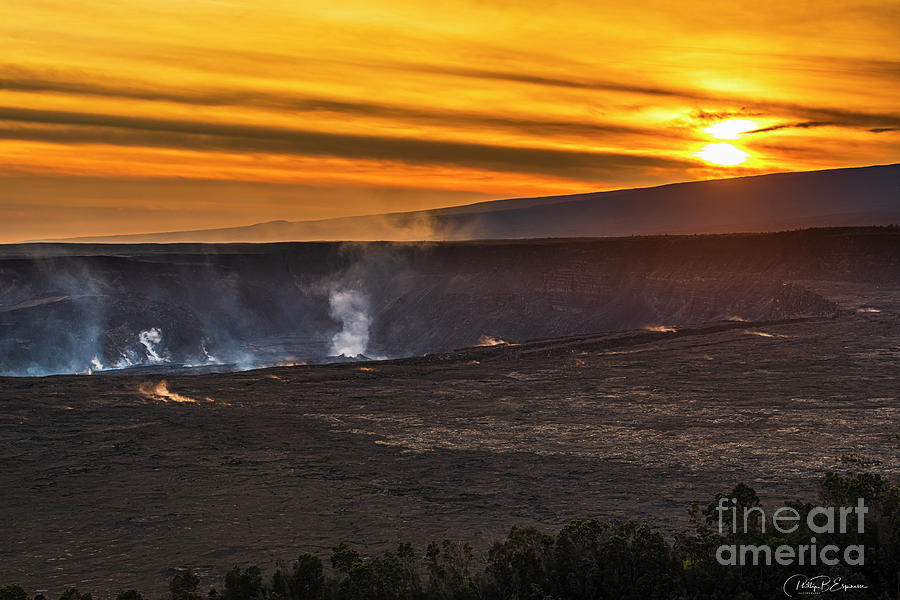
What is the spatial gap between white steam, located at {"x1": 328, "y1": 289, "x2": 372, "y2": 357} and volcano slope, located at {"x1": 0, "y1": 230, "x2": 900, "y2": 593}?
3357 centimetres

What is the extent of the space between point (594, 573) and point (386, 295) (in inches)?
2509

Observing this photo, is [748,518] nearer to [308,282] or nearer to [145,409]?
[145,409]

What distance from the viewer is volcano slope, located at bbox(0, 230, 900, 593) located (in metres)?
14.9

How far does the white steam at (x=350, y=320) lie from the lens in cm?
6856

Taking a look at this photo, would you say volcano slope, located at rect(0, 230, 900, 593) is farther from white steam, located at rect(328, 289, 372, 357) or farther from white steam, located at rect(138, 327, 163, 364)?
white steam, located at rect(328, 289, 372, 357)

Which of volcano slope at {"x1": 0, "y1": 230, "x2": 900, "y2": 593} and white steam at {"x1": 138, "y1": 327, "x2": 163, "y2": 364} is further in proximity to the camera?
white steam at {"x1": 138, "y1": 327, "x2": 163, "y2": 364}

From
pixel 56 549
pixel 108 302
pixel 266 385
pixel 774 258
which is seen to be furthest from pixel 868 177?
pixel 56 549

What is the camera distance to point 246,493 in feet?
56.8

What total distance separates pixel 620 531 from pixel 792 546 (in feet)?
7.51
